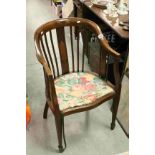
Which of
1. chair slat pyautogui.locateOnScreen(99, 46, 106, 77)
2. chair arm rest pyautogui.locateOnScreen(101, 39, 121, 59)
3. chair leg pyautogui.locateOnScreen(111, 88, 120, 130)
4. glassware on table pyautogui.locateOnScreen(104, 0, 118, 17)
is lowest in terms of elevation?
chair leg pyautogui.locateOnScreen(111, 88, 120, 130)

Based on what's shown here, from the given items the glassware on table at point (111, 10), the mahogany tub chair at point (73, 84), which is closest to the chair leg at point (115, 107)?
the mahogany tub chair at point (73, 84)

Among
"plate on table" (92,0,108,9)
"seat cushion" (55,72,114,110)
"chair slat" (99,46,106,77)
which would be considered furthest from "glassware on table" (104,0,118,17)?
"seat cushion" (55,72,114,110)

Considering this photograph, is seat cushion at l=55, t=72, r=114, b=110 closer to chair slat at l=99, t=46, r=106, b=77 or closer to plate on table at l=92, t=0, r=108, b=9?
chair slat at l=99, t=46, r=106, b=77

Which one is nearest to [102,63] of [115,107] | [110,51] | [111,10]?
[110,51]

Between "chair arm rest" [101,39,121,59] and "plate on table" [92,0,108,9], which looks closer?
"chair arm rest" [101,39,121,59]

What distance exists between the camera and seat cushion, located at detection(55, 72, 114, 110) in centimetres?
148

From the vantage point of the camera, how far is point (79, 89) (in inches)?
61.8

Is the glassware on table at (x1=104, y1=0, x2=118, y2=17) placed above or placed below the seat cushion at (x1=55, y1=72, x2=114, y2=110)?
above

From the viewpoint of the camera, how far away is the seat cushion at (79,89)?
1.48 metres

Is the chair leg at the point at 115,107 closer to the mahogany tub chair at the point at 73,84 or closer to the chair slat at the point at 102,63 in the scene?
the mahogany tub chair at the point at 73,84

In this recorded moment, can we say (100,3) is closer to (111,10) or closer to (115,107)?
(111,10)

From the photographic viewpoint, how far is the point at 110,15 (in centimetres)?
196
